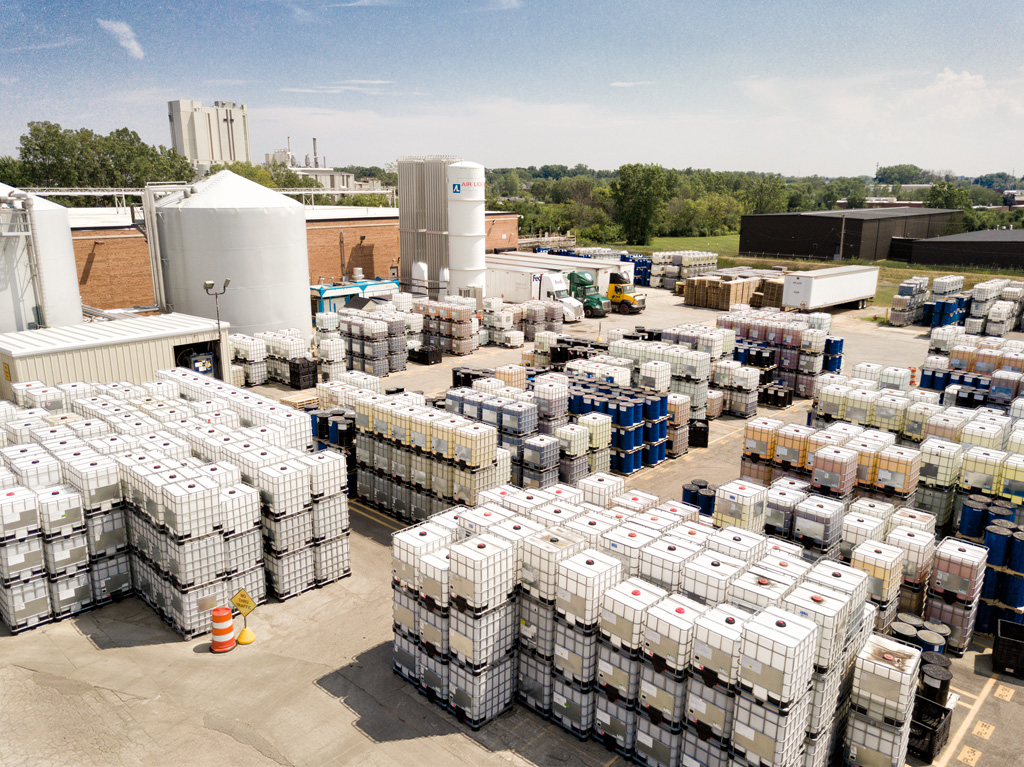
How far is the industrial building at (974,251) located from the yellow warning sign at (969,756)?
62.1m

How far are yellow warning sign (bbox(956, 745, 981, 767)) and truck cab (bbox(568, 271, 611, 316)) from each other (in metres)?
36.4

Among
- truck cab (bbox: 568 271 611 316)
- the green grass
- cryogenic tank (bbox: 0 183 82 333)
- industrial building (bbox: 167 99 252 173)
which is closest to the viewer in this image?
cryogenic tank (bbox: 0 183 82 333)

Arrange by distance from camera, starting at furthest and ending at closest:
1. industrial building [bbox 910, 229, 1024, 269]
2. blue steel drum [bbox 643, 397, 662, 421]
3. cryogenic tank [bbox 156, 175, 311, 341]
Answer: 1. industrial building [bbox 910, 229, 1024, 269]
2. cryogenic tank [bbox 156, 175, 311, 341]
3. blue steel drum [bbox 643, 397, 662, 421]

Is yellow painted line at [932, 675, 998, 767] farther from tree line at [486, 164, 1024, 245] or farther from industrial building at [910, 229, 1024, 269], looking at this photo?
tree line at [486, 164, 1024, 245]

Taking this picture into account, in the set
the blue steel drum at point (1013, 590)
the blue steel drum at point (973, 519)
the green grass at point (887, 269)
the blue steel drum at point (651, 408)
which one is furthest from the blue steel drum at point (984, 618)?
the green grass at point (887, 269)

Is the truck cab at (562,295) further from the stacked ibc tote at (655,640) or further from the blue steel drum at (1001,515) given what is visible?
the stacked ibc tote at (655,640)

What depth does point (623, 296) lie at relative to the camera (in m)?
46.8

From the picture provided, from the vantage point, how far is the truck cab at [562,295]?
4259 cm

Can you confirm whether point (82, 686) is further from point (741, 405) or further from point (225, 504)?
point (741, 405)

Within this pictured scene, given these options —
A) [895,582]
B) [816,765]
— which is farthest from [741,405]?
[816,765]

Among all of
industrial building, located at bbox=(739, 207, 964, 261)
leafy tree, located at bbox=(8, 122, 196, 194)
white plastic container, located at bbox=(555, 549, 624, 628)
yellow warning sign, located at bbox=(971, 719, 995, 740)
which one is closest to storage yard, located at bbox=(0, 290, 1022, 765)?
yellow warning sign, located at bbox=(971, 719, 995, 740)

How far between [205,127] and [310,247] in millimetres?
172824

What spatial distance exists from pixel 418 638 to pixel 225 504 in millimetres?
4288

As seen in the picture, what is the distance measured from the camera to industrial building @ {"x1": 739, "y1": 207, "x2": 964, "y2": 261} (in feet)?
221
